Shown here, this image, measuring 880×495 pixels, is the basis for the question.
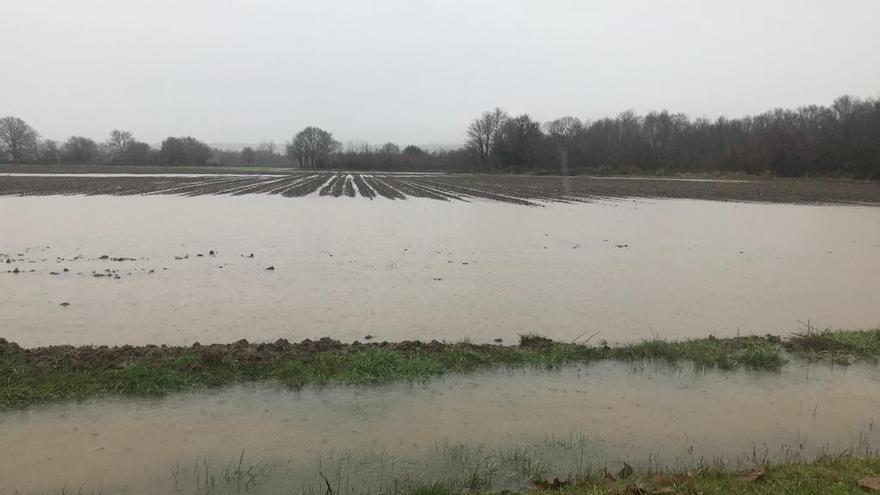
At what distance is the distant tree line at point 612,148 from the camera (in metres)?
70.9

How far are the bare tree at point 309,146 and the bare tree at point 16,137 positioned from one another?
52.4 metres

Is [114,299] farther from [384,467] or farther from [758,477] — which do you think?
[758,477]

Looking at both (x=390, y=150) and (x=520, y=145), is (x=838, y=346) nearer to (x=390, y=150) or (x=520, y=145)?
(x=520, y=145)

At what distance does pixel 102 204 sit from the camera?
93.8ft

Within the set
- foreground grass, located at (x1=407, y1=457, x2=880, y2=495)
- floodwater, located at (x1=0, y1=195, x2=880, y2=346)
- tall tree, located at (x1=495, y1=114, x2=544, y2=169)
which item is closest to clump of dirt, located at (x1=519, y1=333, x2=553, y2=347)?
floodwater, located at (x1=0, y1=195, x2=880, y2=346)

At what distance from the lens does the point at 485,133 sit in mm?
106625

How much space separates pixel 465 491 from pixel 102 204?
30062mm

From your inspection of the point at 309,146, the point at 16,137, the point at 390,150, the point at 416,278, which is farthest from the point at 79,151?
the point at 416,278

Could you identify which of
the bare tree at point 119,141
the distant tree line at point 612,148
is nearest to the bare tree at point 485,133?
the distant tree line at point 612,148

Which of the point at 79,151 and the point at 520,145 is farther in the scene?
the point at 79,151

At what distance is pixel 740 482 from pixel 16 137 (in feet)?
479

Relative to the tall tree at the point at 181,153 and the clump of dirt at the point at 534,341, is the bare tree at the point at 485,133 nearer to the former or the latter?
the tall tree at the point at 181,153

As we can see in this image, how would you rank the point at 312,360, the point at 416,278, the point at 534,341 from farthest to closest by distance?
1. the point at 416,278
2. the point at 534,341
3. the point at 312,360

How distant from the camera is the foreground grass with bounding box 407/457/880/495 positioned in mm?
3910
